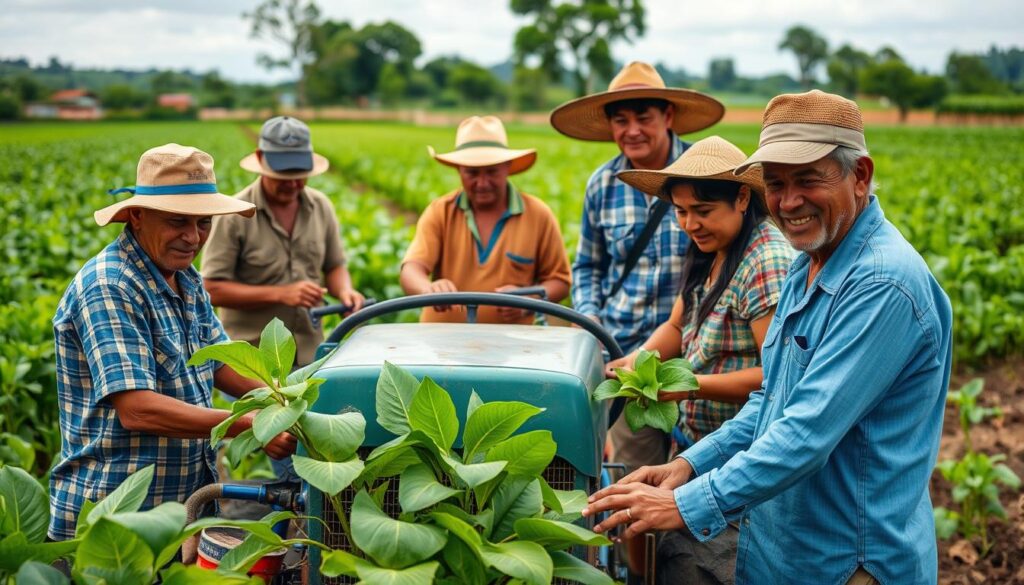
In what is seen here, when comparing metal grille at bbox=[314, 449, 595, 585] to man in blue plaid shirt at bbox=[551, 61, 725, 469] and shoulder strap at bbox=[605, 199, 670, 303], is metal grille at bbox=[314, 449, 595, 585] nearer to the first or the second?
man in blue plaid shirt at bbox=[551, 61, 725, 469]

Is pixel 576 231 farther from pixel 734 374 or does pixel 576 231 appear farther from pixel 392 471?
pixel 392 471

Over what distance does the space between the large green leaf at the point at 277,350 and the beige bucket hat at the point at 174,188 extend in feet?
2.09

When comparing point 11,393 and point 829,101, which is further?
point 11,393

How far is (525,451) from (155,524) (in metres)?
0.71

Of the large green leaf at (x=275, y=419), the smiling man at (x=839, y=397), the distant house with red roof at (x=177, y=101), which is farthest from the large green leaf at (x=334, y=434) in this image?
the distant house with red roof at (x=177, y=101)

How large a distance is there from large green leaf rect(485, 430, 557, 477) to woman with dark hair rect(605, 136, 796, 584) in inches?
31.0

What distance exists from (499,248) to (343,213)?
748 cm

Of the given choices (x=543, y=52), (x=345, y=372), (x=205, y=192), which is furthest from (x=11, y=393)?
(x=543, y=52)

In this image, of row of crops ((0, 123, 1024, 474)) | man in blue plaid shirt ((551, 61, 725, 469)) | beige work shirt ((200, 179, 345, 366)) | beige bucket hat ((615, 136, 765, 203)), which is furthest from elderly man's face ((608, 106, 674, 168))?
row of crops ((0, 123, 1024, 474))

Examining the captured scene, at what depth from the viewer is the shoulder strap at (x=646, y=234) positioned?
387 centimetres

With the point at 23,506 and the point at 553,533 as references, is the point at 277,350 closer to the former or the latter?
the point at 23,506

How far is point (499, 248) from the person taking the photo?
4.55 meters

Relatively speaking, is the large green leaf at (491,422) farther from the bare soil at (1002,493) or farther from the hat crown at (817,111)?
the bare soil at (1002,493)

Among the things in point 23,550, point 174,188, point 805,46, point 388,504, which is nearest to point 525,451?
point 388,504
